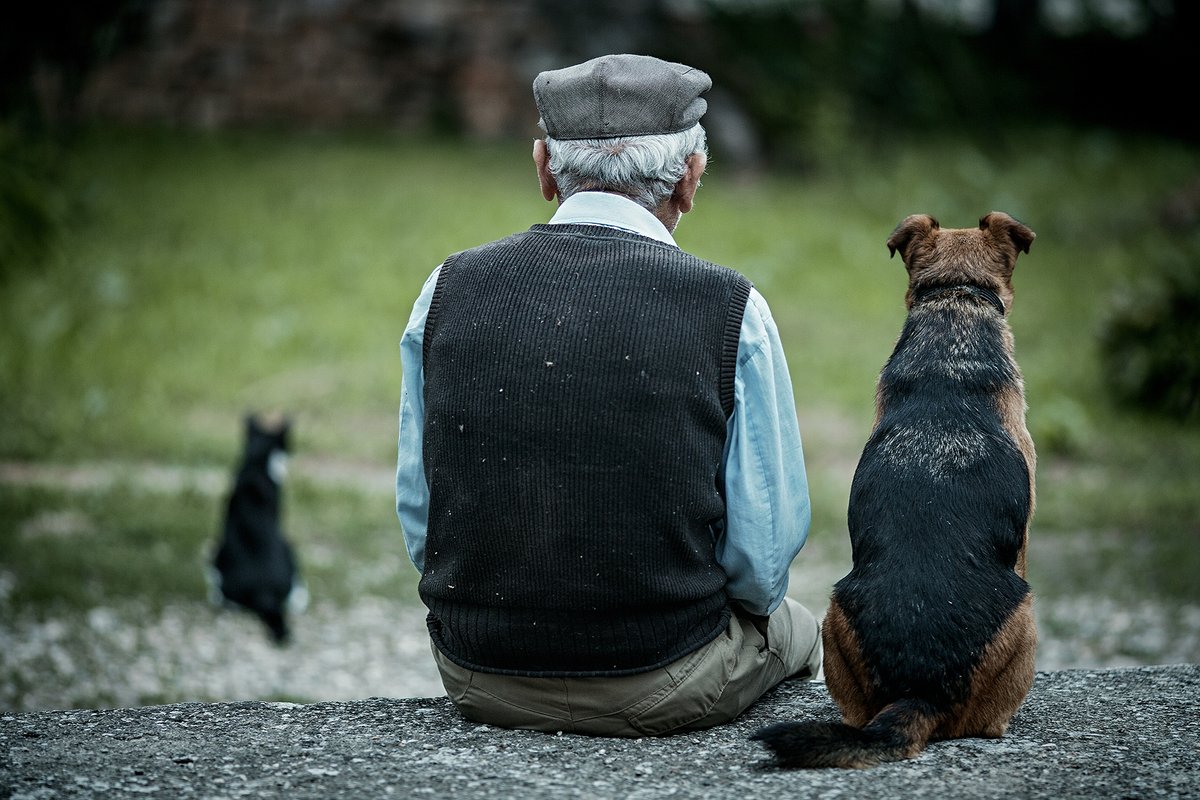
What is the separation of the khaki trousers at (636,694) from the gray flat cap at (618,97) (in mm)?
1406

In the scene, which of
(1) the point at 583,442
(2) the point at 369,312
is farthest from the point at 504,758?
(2) the point at 369,312

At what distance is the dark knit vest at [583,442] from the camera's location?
10.3 ft

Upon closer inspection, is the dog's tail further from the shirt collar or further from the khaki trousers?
the shirt collar

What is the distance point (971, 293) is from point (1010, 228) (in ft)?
0.94

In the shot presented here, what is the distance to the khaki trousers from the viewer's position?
3.34 metres

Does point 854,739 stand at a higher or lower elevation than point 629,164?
lower

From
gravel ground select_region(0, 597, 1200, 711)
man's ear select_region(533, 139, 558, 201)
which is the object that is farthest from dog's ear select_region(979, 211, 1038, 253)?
gravel ground select_region(0, 597, 1200, 711)

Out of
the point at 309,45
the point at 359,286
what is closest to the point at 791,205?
the point at 359,286

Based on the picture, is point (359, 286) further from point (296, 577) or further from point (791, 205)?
point (296, 577)

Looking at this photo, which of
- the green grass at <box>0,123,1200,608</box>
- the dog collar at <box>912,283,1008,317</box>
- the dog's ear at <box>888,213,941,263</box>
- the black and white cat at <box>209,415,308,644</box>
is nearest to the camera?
Answer: the dog collar at <box>912,283,1008,317</box>

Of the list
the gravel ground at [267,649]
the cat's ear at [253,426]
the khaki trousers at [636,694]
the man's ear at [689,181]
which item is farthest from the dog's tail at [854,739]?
the cat's ear at [253,426]

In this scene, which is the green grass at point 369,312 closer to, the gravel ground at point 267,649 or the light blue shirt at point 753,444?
the gravel ground at point 267,649

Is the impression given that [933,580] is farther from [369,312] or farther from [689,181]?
[369,312]

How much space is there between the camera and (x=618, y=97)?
3.33 m
